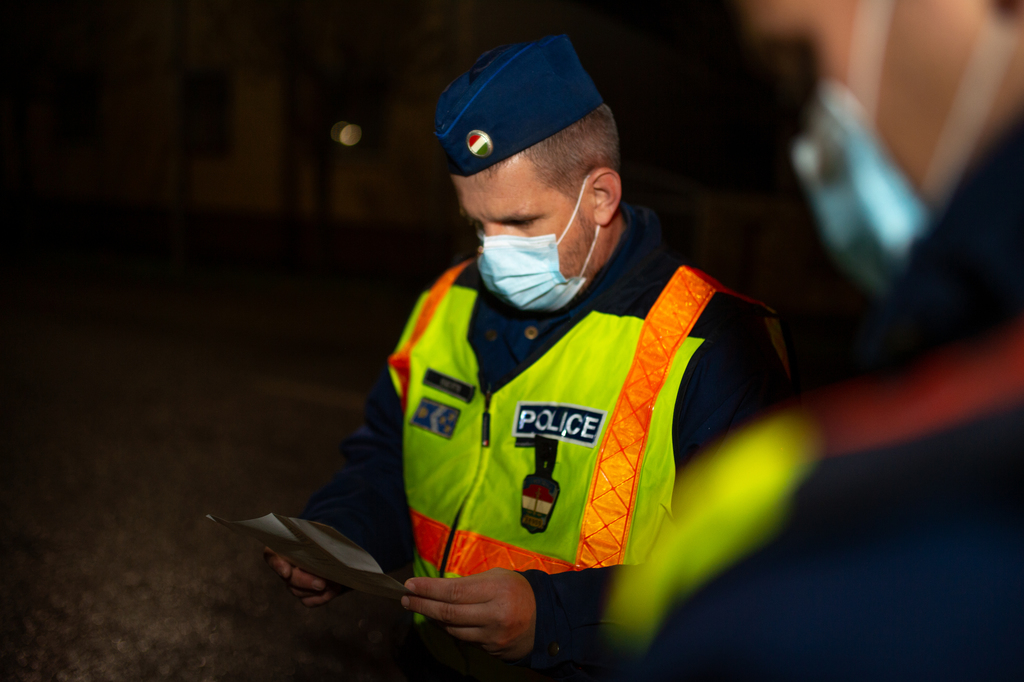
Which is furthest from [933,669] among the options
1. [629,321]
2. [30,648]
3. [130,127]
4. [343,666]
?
[130,127]

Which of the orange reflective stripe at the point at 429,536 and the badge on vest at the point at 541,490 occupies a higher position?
the badge on vest at the point at 541,490

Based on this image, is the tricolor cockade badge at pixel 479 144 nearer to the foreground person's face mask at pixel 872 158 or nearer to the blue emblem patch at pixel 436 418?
the blue emblem patch at pixel 436 418

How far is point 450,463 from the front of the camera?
1652 mm

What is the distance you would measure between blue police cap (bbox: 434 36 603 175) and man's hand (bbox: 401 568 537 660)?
831 millimetres

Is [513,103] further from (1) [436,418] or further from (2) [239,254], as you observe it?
(2) [239,254]

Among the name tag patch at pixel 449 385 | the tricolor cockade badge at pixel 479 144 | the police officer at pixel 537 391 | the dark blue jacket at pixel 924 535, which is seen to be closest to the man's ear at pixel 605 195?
the police officer at pixel 537 391

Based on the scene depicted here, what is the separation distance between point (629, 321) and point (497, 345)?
1.02ft

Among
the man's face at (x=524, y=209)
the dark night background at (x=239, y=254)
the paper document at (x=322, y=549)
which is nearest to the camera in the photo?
the paper document at (x=322, y=549)

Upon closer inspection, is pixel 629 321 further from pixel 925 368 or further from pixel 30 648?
pixel 30 648

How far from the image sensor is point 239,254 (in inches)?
632

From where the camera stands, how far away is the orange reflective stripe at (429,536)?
5.39 feet

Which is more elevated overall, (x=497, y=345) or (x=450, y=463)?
(x=497, y=345)

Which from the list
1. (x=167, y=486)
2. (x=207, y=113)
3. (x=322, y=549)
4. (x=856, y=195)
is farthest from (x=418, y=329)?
(x=207, y=113)

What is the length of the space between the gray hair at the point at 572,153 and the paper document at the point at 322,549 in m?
0.80
